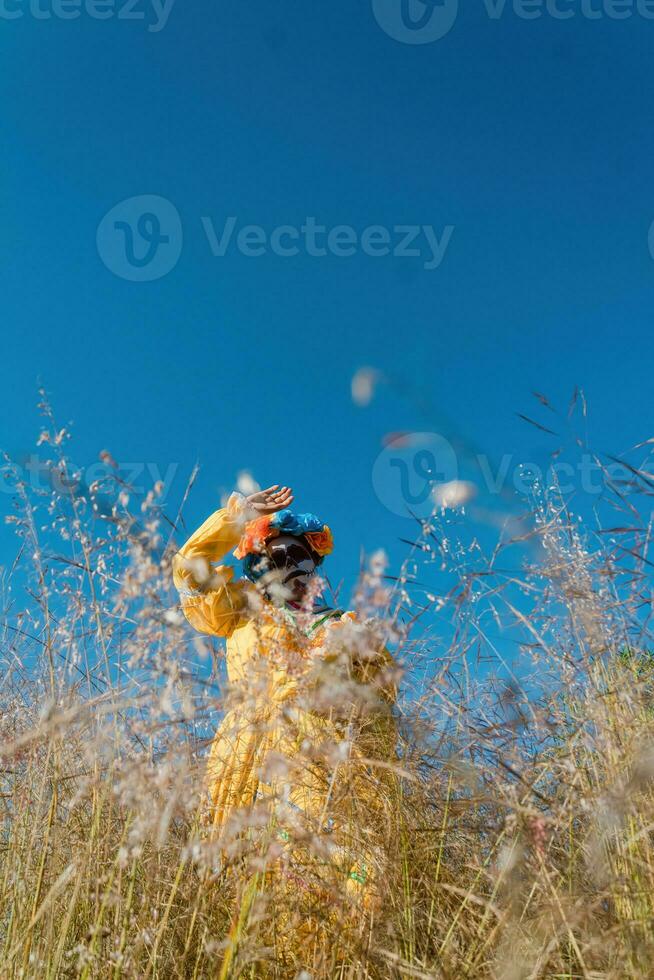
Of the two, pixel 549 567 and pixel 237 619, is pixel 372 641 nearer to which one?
pixel 549 567

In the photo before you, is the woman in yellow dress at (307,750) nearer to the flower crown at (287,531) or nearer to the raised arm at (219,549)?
the raised arm at (219,549)

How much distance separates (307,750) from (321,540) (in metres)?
1.67

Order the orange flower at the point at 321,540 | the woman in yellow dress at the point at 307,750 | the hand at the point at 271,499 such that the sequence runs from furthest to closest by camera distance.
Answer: the orange flower at the point at 321,540 → the hand at the point at 271,499 → the woman in yellow dress at the point at 307,750

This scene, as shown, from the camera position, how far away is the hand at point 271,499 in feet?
7.93

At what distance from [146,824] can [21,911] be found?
1.81 ft

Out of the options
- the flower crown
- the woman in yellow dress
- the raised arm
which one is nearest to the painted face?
the flower crown

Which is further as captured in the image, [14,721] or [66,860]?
[14,721]

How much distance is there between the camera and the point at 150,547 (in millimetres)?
1155

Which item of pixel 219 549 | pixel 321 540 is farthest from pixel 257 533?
pixel 321 540

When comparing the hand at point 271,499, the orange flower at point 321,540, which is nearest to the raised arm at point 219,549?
the hand at point 271,499

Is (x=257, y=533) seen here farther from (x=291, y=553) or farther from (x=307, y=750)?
(x=307, y=750)

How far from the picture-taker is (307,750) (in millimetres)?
1163

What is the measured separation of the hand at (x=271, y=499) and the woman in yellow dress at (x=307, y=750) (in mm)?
883

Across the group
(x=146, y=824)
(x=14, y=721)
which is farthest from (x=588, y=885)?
(x=14, y=721)
